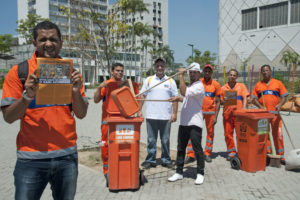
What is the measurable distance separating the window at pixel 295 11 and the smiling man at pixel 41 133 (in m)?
51.4

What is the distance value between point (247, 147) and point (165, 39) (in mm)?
101342

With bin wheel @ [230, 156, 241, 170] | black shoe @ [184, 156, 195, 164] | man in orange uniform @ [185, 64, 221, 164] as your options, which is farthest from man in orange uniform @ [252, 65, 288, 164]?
black shoe @ [184, 156, 195, 164]

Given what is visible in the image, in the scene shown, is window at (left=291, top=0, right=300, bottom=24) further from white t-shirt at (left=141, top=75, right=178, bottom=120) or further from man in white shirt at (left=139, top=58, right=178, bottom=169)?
white t-shirt at (left=141, top=75, right=178, bottom=120)

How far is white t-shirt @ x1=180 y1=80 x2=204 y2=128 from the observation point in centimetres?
442

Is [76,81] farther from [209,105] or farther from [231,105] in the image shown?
[231,105]

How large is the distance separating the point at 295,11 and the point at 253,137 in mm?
48335

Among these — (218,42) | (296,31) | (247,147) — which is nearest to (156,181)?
(247,147)

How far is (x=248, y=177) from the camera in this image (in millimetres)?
4781

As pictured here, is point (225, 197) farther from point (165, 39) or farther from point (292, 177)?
point (165, 39)

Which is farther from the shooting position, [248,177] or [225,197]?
[248,177]

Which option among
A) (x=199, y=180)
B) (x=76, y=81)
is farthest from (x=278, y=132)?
(x=76, y=81)

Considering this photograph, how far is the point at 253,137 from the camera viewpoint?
4961 millimetres

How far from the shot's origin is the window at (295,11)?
44.4 metres

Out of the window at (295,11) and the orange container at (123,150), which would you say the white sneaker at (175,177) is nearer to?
the orange container at (123,150)
